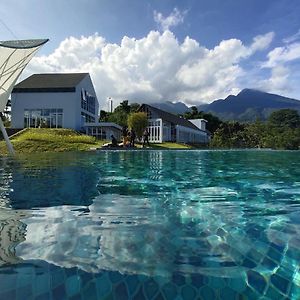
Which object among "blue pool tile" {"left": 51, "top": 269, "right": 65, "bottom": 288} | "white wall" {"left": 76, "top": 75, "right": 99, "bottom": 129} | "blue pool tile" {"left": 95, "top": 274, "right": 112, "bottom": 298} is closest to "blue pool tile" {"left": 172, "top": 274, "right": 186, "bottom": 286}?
"blue pool tile" {"left": 95, "top": 274, "right": 112, "bottom": 298}

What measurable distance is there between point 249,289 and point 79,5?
1475cm

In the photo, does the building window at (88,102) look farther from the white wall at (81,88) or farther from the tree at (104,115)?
the tree at (104,115)

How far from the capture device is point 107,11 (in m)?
15.6

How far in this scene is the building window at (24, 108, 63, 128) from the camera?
124 ft

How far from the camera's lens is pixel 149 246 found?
331 cm

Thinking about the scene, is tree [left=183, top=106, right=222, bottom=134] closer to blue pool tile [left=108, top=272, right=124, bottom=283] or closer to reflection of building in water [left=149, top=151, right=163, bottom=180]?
reflection of building in water [left=149, top=151, right=163, bottom=180]

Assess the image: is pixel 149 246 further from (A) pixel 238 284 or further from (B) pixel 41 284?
(B) pixel 41 284

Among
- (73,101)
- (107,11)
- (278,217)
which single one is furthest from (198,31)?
(73,101)

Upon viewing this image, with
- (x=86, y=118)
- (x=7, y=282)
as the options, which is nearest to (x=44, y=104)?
(x=86, y=118)

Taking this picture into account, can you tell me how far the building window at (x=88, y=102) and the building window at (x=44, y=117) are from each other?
3.58m

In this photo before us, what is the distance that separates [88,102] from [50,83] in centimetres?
609

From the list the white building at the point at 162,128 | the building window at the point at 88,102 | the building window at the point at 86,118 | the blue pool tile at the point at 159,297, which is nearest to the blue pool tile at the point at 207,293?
the blue pool tile at the point at 159,297

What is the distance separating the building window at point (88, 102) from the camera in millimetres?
40309

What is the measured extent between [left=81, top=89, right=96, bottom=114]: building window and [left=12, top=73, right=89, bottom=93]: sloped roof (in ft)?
6.58
